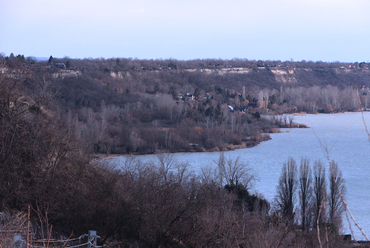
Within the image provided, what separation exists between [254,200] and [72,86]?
34703 mm

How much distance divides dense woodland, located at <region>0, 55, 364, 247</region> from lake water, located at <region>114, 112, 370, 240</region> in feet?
3.13

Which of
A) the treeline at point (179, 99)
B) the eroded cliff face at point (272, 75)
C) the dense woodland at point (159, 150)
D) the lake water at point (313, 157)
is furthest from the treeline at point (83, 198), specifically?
the eroded cliff face at point (272, 75)

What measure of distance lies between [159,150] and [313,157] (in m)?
11.4

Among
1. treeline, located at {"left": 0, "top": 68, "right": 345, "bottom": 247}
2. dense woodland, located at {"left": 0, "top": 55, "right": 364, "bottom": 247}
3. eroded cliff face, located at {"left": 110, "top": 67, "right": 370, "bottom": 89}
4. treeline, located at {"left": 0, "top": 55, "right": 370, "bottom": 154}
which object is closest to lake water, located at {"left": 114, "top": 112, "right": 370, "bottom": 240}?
dense woodland, located at {"left": 0, "top": 55, "right": 364, "bottom": 247}

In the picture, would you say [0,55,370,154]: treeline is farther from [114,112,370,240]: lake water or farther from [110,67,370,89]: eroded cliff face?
[114,112,370,240]: lake water

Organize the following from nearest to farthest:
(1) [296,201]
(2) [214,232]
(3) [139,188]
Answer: (2) [214,232], (3) [139,188], (1) [296,201]

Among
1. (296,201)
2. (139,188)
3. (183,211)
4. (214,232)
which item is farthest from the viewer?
(296,201)

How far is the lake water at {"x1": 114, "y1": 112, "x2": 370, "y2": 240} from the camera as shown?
16.0 m

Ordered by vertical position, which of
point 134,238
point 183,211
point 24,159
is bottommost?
point 134,238

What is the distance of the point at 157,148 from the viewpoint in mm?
28984

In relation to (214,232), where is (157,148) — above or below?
below

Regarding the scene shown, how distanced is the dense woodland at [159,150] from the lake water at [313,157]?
0.96 metres

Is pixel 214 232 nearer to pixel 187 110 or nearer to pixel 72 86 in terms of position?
pixel 187 110

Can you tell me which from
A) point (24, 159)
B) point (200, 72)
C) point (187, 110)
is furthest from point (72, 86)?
point (24, 159)
